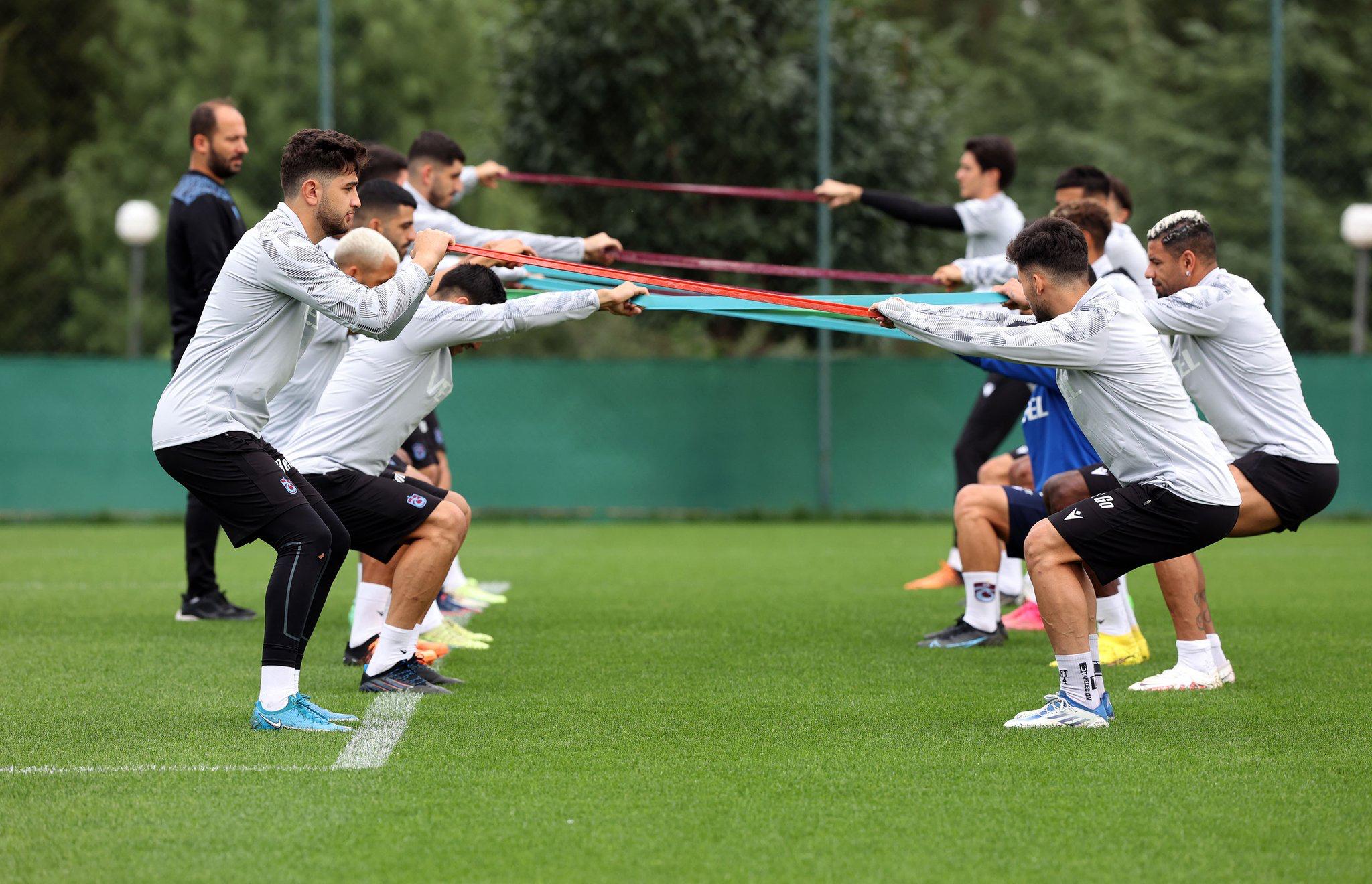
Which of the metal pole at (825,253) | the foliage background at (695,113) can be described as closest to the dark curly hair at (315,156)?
the metal pole at (825,253)

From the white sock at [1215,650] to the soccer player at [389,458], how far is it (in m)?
3.00

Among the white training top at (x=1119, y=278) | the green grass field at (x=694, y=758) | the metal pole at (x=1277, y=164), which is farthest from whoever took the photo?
the metal pole at (x=1277, y=164)

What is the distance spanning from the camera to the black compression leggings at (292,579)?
197 inches

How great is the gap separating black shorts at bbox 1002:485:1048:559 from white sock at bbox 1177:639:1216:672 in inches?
43.9

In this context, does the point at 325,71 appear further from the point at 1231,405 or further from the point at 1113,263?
the point at 1231,405

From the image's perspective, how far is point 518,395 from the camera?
563 inches

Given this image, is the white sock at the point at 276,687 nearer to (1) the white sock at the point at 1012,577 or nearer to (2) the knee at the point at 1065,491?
(2) the knee at the point at 1065,491

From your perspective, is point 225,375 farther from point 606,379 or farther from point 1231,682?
point 606,379

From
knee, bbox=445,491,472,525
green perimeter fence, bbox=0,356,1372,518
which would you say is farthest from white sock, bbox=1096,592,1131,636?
green perimeter fence, bbox=0,356,1372,518

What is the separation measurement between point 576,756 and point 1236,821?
1926 millimetres

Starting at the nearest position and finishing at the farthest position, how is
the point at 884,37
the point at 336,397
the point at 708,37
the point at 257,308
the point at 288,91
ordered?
the point at 257,308 → the point at 336,397 → the point at 708,37 → the point at 884,37 → the point at 288,91

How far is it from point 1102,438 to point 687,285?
1723 millimetres

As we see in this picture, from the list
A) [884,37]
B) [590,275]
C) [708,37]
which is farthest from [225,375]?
[884,37]

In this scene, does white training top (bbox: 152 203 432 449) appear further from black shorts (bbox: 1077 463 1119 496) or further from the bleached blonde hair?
black shorts (bbox: 1077 463 1119 496)
